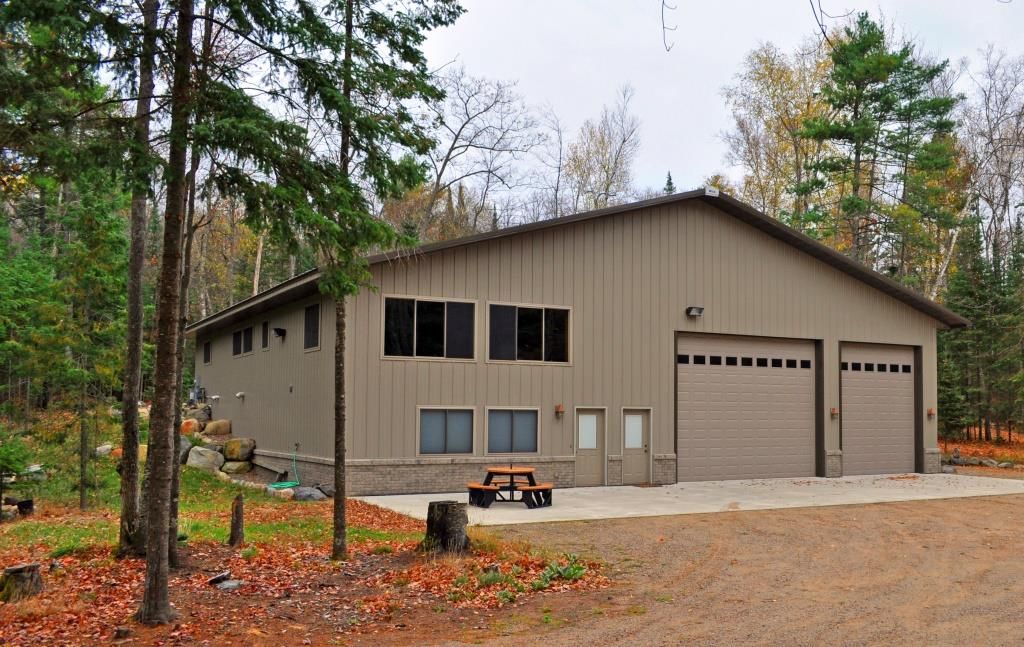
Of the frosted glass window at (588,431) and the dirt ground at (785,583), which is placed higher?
the frosted glass window at (588,431)

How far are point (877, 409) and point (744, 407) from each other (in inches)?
175

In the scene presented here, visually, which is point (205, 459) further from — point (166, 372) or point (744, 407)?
point (166, 372)

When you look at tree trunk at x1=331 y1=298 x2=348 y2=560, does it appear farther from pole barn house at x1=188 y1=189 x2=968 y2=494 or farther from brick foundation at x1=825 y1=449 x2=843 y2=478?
brick foundation at x1=825 y1=449 x2=843 y2=478

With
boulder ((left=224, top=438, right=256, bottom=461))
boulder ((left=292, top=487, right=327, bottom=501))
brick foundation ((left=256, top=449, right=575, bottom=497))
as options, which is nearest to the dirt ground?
brick foundation ((left=256, top=449, right=575, bottom=497))

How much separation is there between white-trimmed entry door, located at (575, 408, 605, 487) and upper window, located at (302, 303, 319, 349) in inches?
219

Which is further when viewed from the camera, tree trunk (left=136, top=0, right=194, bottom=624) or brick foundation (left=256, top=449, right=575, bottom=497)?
brick foundation (left=256, top=449, right=575, bottom=497)

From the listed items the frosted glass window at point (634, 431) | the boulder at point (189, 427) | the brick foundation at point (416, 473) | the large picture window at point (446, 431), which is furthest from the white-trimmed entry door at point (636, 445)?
the boulder at point (189, 427)

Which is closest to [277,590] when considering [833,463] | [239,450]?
[239,450]

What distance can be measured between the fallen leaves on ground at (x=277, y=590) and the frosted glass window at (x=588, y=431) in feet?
25.6

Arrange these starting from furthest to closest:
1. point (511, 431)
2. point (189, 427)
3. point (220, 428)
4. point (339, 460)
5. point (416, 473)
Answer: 1. point (189, 427)
2. point (220, 428)
3. point (511, 431)
4. point (416, 473)
5. point (339, 460)

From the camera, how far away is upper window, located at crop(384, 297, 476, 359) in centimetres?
1602

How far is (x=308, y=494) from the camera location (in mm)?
15305

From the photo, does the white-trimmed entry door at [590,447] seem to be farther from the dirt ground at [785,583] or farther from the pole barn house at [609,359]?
the dirt ground at [785,583]

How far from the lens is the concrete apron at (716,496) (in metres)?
13.6
